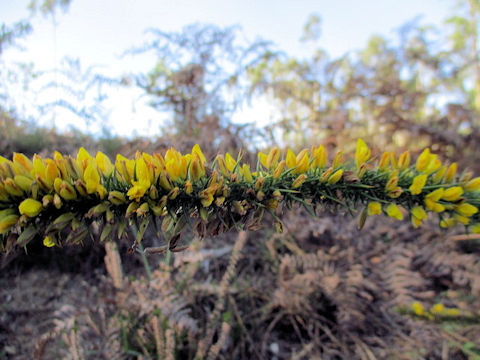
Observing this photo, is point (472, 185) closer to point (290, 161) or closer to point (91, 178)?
point (290, 161)

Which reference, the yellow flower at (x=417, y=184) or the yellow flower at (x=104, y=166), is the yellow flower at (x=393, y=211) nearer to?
the yellow flower at (x=417, y=184)

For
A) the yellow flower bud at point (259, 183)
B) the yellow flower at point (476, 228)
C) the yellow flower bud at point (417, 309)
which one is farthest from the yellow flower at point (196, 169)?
the yellow flower bud at point (417, 309)

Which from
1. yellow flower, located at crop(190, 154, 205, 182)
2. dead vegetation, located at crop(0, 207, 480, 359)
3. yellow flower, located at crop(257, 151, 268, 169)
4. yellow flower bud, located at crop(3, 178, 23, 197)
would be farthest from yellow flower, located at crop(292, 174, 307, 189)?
dead vegetation, located at crop(0, 207, 480, 359)

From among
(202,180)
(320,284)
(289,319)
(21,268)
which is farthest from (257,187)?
(21,268)

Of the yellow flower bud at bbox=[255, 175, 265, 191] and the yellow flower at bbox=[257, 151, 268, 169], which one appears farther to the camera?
the yellow flower at bbox=[257, 151, 268, 169]

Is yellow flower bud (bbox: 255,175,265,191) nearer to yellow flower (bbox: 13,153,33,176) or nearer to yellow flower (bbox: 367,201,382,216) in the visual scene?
yellow flower (bbox: 367,201,382,216)

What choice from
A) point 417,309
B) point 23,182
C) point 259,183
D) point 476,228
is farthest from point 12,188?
point 417,309

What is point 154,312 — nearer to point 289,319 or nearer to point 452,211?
point 289,319
